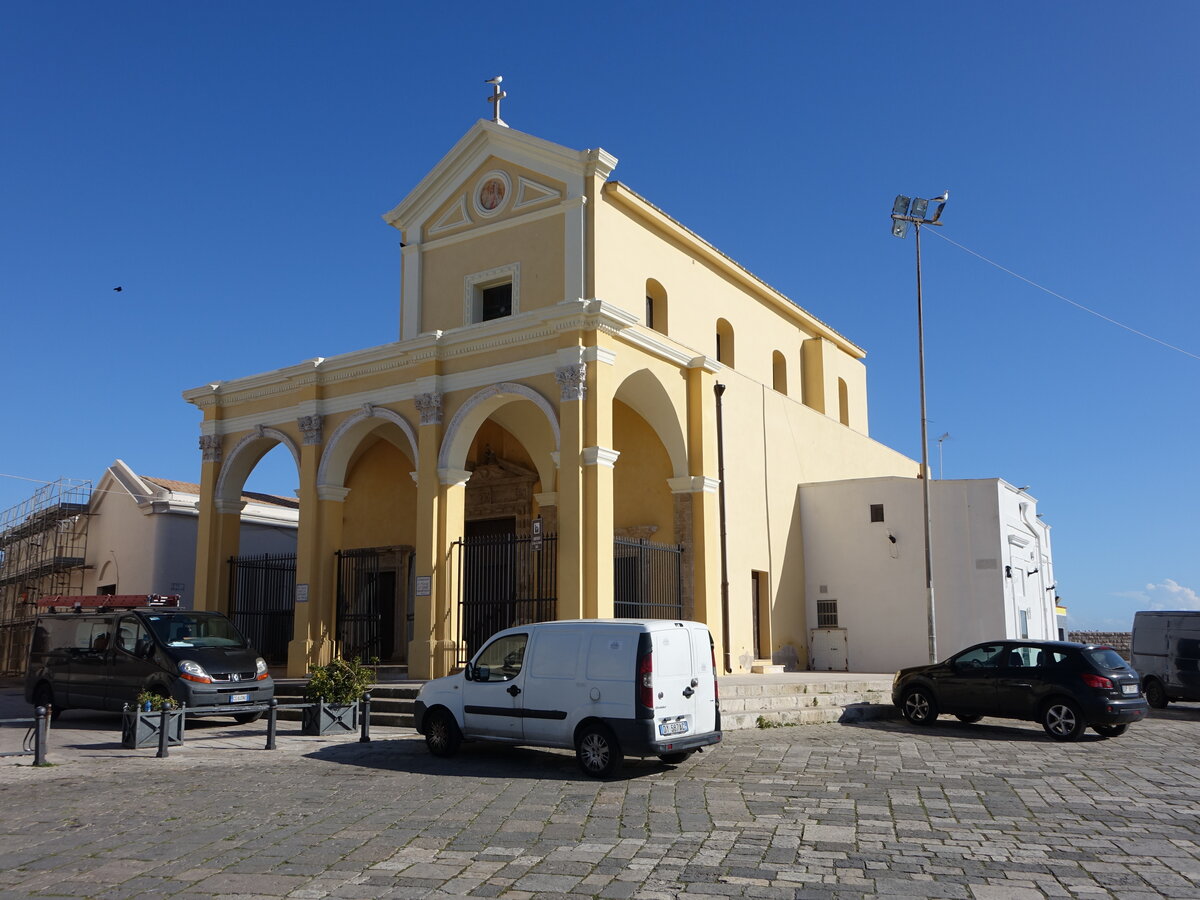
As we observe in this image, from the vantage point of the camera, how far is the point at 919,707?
15.1m

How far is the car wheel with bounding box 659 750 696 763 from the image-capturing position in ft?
34.1

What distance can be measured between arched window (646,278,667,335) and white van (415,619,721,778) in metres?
11.5

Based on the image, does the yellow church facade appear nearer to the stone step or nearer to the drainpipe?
the drainpipe

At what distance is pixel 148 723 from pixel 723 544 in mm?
11816

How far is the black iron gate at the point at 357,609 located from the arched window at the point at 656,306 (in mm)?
7624

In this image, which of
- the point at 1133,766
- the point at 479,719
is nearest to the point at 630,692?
the point at 479,719

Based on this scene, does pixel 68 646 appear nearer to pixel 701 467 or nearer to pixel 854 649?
pixel 701 467

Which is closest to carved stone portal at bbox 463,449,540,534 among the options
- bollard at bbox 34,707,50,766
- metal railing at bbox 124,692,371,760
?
metal railing at bbox 124,692,371,760

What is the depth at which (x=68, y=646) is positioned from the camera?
16.5m

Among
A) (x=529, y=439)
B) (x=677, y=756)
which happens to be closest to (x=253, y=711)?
(x=677, y=756)

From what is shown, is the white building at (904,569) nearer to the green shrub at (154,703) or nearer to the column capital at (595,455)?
the column capital at (595,455)

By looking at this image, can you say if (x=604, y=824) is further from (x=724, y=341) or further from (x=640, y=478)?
(x=724, y=341)

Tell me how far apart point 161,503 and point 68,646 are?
399 inches

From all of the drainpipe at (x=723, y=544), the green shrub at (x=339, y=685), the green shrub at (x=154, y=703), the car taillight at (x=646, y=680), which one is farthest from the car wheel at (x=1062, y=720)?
the green shrub at (x=154, y=703)
